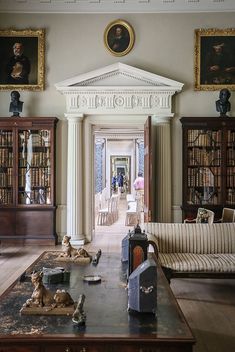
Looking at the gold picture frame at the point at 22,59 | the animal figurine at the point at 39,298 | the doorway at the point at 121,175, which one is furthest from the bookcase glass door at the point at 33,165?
the doorway at the point at 121,175

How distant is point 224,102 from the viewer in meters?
7.53

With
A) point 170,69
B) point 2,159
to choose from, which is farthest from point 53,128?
point 170,69

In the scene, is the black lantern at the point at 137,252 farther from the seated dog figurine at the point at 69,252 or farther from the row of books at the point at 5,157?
the row of books at the point at 5,157

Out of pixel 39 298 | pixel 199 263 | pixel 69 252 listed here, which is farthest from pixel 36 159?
pixel 39 298

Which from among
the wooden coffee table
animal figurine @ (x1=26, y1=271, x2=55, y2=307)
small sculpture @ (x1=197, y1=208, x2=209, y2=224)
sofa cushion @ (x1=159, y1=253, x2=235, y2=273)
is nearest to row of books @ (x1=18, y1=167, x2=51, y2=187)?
small sculpture @ (x1=197, y1=208, x2=209, y2=224)

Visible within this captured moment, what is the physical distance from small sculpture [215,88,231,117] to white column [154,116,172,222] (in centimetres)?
100

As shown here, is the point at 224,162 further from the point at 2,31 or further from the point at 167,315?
the point at 167,315

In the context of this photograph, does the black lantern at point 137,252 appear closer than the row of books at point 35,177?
Yes

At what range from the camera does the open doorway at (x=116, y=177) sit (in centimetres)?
1072

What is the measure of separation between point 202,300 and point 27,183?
446cm

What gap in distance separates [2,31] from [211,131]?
4644 millimetres

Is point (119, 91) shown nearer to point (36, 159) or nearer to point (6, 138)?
point (36, 159)

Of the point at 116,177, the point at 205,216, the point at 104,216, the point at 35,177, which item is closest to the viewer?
the point at 205,216

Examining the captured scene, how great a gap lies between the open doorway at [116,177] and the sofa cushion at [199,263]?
364cm
